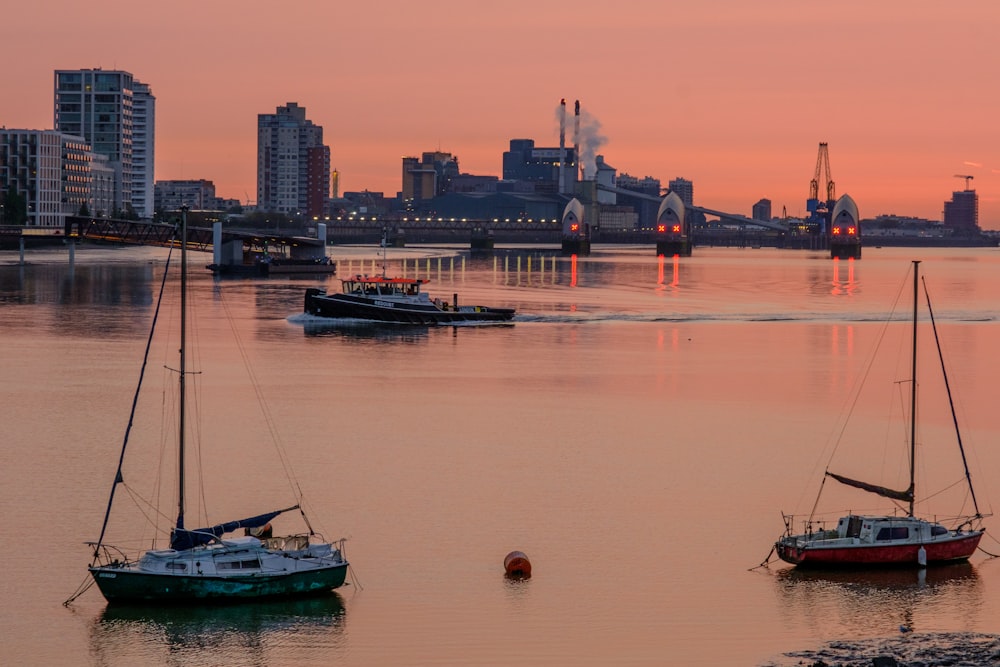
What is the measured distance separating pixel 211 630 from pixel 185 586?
1.32m

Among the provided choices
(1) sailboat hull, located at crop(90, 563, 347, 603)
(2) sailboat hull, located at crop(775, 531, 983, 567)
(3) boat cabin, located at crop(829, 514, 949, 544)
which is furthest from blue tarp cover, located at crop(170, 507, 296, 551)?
(3) boat cabin, located at crop(829, 514, 949, 544)

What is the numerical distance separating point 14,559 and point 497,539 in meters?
10.9

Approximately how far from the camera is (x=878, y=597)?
3247 centimetres

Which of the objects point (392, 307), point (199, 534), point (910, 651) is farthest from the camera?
point (392, 307)

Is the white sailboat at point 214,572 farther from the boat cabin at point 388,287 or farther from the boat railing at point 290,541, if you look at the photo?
the boat cabin at point 388,287

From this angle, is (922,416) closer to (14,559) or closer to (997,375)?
(997,375)

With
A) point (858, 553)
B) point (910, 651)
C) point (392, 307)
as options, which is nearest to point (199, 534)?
point (910, 651)

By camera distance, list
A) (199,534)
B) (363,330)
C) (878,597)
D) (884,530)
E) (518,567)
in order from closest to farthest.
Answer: (199,534), (878,597), (518,567), (884,530), (363,330)

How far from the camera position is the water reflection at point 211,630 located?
2842 cm

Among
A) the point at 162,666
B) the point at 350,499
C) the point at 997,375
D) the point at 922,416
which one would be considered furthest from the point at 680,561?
the point at 997,375

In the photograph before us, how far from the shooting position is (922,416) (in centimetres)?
5894

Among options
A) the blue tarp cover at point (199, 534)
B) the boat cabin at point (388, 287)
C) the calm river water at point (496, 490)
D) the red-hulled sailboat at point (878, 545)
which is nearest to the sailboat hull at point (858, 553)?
the red-hulled sailboat at point (878, 545)

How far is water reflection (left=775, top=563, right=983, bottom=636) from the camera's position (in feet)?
101

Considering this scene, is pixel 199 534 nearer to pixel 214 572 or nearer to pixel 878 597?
pixel 214 572
